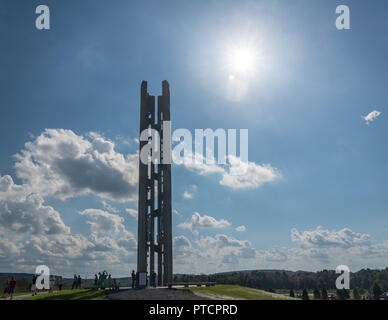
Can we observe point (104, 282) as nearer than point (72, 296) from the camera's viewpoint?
No

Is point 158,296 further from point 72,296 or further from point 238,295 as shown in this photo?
point 72,296

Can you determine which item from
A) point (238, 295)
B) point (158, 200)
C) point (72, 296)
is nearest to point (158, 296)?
point (238, 295)

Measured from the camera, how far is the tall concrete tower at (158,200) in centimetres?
4012

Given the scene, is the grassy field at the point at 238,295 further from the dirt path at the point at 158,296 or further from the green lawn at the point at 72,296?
the green lawn at the point at 72,296

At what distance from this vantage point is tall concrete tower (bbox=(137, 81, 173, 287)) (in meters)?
40.1

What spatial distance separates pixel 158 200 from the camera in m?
42.2

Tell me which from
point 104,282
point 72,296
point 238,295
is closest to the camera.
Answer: point 238,295

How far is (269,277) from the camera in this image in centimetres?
15712

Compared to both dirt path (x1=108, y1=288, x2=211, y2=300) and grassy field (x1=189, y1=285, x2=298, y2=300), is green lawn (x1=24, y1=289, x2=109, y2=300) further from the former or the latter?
grassy field (x1=189, y1=285, x2=298, y2=300)

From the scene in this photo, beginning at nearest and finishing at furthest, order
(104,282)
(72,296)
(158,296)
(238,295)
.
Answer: (158,296) → (238,295) → (72,296) → (104,282)
